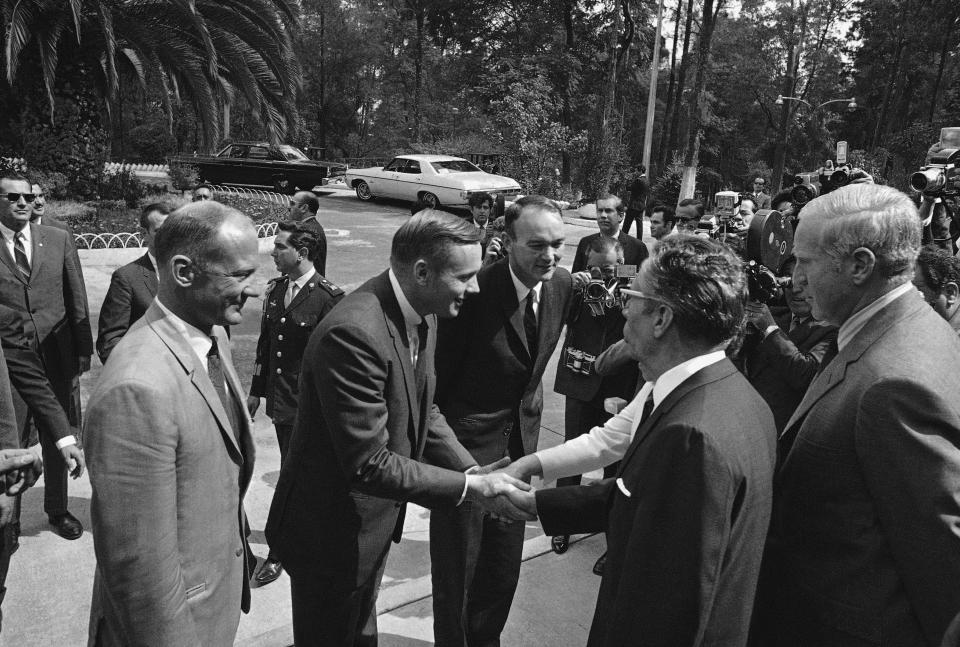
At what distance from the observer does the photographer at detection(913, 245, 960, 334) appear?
3557mm

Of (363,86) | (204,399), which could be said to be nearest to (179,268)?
(204,399)

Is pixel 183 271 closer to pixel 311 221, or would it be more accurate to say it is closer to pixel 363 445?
pixel 363 445

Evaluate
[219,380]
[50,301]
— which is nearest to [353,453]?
[219,380]

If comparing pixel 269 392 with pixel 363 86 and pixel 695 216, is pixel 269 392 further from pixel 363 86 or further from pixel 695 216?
pixel 363 86

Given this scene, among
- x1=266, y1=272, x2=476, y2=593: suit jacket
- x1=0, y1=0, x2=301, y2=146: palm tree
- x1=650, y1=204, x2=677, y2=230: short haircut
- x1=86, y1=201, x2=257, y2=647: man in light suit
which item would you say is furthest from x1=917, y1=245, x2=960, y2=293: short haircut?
x1=0, y1=0, x2=301, y2=146: palm tree

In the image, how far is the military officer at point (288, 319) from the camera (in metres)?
4.43

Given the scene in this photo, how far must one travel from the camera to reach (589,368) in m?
4.29

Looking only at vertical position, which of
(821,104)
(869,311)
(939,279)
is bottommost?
(939,279)

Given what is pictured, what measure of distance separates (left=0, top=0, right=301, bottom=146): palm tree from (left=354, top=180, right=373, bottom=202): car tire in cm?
877

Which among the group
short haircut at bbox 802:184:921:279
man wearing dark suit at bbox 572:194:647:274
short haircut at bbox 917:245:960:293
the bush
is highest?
short haircut at bbox 802:184:921:279

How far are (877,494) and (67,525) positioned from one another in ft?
14.1

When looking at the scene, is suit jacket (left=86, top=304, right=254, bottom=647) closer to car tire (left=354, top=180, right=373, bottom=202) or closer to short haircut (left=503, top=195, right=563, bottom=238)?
short haircut (left=503, top=195, right=563, bottom=238)

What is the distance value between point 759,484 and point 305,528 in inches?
60.9

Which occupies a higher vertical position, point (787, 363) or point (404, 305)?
point (404, 305)
